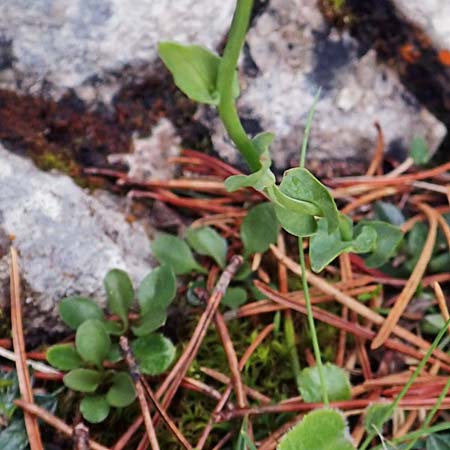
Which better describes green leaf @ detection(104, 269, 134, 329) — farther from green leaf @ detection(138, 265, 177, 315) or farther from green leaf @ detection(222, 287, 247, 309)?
green leaf @ detection(222, 287, 247, 309)

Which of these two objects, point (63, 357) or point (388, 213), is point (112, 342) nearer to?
point (63, 357)

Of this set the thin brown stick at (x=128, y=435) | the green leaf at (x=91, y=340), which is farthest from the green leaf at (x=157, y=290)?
the thin brown stick at (x=128, y=435)

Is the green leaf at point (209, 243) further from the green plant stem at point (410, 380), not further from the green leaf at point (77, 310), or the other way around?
the green plant stem at point (410, 380)

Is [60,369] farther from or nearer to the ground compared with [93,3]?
nearer to the ground

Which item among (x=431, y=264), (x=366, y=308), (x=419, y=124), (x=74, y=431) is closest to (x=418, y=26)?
(x=419, y=124)

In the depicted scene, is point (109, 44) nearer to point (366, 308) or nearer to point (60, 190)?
point (60, 190)

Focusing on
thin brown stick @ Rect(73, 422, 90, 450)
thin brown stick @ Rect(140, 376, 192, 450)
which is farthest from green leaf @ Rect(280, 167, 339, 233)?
thin brown stick @ Rect(73, 422, 90, 450)
